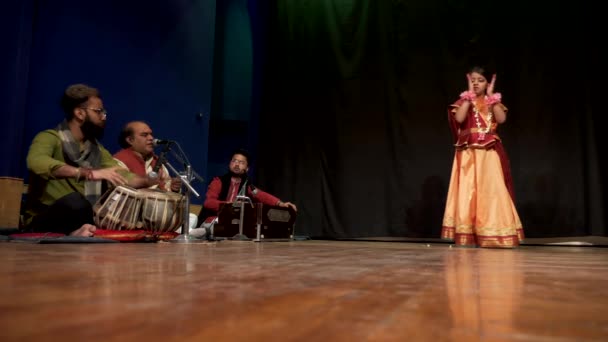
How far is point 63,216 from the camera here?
2129 millimetres

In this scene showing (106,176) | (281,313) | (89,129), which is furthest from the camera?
(89,129)

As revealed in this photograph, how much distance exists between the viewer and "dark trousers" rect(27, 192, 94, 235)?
6.98 ft

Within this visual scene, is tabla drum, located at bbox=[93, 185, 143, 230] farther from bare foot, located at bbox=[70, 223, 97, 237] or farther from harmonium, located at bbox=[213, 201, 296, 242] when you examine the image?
harmonium, located at bbox=[213, 201, 296, 242]

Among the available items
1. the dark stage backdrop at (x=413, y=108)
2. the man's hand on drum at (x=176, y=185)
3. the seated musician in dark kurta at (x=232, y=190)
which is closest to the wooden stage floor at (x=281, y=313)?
the man's hand on drum at (x=176, y=185)

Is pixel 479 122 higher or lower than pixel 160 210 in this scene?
higher

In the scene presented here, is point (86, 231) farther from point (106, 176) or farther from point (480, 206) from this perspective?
point (480, 206)

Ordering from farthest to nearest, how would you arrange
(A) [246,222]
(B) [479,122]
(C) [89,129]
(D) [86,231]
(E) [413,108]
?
(E) [413,108] → (A) [246,222] → (B) [479,122] → (C) [89,129] → (D) [86,231]

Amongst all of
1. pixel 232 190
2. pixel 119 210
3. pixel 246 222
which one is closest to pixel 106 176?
pixel 119 210

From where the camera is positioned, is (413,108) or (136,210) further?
(413,108)

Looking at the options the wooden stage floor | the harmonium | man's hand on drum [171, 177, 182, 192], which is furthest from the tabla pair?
the wooden stage floor

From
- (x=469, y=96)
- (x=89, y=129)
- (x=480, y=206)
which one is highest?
(x=469, y=96)

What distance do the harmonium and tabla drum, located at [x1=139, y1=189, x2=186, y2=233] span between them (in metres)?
0.66

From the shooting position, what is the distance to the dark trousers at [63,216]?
2.13m

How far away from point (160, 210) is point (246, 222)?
2.80 ft
